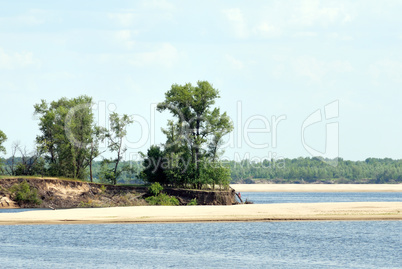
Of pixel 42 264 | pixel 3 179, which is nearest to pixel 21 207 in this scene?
pixel 3 179

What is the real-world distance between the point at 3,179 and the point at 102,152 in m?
16.1

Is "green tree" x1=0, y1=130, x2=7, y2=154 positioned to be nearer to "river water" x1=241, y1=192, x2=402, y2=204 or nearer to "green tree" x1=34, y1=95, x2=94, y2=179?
"green tree" x1=34, y1=95, x2=94, y2=179

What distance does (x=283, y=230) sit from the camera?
4344cm

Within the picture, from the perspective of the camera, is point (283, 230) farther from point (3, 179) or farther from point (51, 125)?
point (51, 125)

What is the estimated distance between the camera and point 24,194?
2606 inches

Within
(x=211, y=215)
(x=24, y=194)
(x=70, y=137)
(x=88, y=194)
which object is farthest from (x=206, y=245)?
(x=70, y=137)

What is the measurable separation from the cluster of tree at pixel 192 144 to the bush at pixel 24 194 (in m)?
14.3

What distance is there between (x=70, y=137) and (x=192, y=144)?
57.9 feet

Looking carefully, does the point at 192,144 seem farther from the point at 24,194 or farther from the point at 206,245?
the point at 206,245

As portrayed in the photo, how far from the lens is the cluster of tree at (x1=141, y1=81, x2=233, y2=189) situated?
73125 mm

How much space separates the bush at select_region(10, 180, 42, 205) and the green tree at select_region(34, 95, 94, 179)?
10657 mm

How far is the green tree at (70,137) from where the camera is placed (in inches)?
3073

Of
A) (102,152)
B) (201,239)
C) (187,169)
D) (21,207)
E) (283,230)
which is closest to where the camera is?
(201,239)

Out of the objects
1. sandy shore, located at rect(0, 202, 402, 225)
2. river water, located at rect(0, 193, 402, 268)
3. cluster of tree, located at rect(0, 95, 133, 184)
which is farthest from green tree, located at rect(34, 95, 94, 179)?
river water, located at rect(0, 193, 402, 268)
